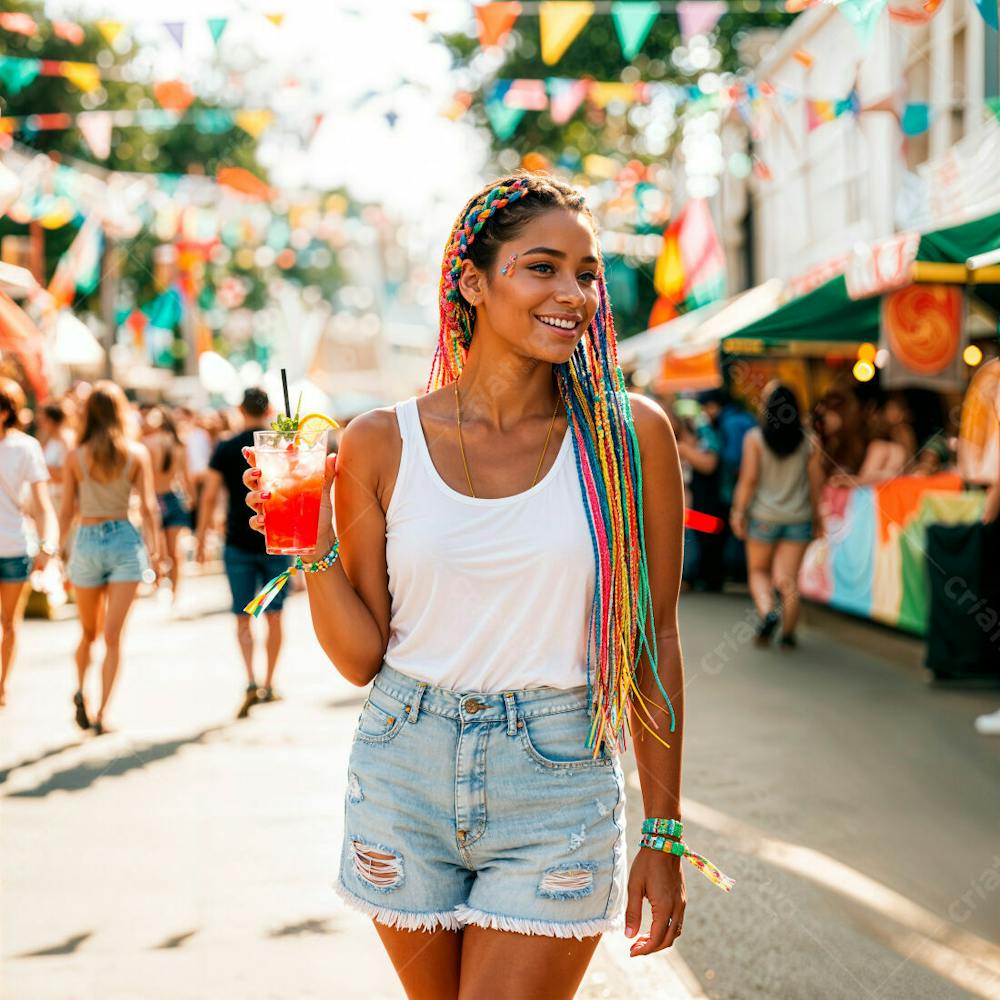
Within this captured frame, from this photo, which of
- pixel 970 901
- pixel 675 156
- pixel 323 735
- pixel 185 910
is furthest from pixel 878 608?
pixel 675 156

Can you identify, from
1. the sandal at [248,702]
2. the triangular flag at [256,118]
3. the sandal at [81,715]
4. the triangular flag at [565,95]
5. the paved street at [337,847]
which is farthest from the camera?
the triangular flag at [256,118]

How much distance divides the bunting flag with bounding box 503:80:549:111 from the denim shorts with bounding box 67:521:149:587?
716 cm

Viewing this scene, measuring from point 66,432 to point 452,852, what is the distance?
9.96 m

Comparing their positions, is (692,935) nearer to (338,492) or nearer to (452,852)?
(452,852)

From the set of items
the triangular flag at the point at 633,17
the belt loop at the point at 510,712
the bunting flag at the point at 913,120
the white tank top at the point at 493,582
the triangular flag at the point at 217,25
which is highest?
the triangular flag at the point at 217,25

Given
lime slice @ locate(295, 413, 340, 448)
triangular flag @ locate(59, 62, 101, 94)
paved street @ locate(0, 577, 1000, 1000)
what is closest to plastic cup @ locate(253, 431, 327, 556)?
lime slice @ locate(295, 413, 340, 448)

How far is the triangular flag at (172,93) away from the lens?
12789 millimetres

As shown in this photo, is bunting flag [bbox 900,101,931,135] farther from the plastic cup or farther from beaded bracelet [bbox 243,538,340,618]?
beaded bracelet [bbox 243,538,340,618]

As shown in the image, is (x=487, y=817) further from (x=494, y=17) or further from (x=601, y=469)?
(x=494, y=17)

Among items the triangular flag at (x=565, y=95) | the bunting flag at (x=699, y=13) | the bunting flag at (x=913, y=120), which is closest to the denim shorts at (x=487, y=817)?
the bunting flag at (x=699, y=13)

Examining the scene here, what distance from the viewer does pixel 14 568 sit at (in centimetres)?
743

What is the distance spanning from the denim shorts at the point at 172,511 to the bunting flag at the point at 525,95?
5.19 metres

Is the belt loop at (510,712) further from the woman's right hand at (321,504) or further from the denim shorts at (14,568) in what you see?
the denim shorts at (14,568)

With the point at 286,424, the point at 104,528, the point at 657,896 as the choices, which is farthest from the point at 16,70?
the point at 657,896
